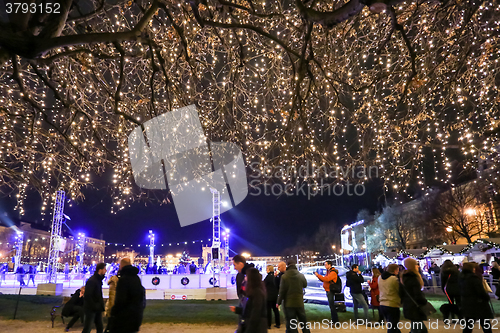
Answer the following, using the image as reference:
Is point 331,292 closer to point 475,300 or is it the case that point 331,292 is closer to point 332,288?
point 332,288

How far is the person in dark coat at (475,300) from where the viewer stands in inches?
217

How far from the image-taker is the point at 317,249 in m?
75.1

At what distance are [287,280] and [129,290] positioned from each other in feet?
9.25

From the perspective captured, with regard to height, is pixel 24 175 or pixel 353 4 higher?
pixel 353 4

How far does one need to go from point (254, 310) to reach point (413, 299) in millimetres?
2713

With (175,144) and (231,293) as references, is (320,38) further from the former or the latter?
(231,293)

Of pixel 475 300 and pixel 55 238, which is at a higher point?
pixel 55 238

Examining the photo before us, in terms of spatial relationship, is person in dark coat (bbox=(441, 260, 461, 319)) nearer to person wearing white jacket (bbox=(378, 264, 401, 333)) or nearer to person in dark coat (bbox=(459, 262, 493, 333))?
person in dark coat (bbox=(459, 262, 493, 333))

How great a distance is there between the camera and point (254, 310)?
416cm

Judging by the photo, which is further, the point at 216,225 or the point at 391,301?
the point at 216,225

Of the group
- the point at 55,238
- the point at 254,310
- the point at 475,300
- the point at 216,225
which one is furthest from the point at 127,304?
the point at 55,238

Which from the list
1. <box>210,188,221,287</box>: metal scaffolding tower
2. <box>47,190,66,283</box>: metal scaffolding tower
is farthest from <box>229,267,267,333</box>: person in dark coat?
<box>47,190,66,283</box>: metal scaffolding tower

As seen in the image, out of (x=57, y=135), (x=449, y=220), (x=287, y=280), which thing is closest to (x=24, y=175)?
(x=57, y=135)

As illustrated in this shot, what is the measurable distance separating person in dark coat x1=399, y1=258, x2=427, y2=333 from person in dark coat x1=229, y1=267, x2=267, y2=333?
248 centimetres
